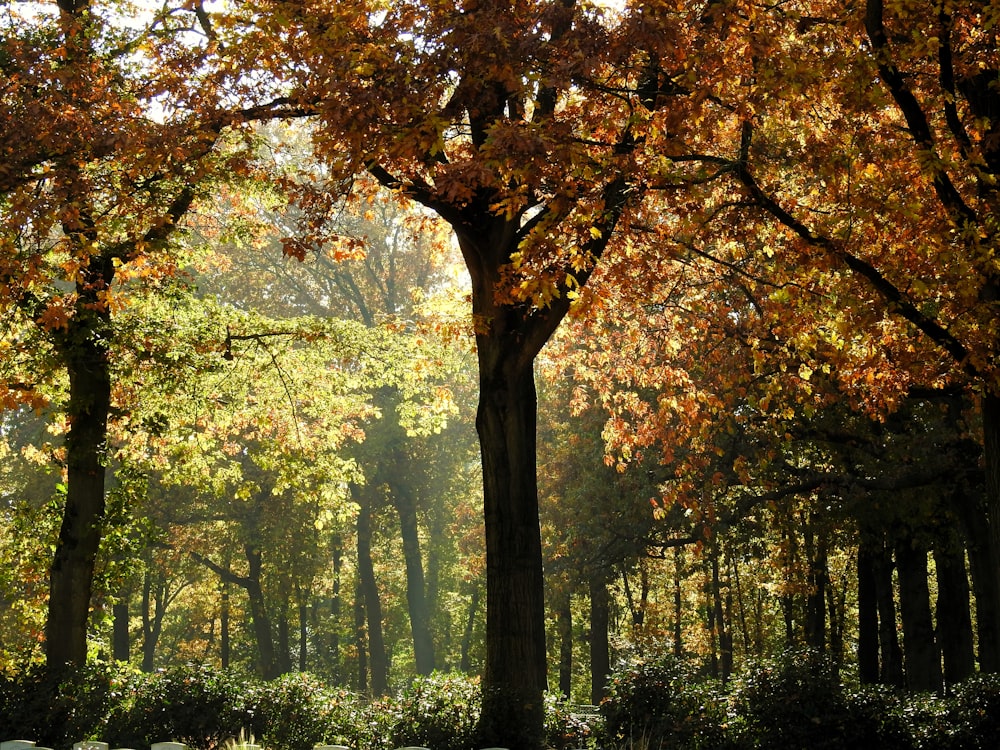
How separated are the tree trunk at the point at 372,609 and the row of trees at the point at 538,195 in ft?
78.7

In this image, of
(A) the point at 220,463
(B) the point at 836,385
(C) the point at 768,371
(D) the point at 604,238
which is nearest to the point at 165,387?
(D) the point at 604,238

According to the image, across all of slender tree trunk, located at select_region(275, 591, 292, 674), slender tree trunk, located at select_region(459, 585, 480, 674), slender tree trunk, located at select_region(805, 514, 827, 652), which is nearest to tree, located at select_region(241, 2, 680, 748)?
slender tree trunk, located at select_region(805, 514, 827, 652)

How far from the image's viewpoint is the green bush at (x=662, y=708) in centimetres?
1016

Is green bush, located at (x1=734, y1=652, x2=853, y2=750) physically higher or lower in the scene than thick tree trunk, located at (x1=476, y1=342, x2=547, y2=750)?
lower

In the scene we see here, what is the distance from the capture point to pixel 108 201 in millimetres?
13117

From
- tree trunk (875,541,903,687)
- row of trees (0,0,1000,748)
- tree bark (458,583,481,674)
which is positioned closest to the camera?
row of trees (0,0,1000,748)

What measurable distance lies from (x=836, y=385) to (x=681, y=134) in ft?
27.3

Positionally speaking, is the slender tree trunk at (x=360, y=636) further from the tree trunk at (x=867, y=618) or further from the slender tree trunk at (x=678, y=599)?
the tree trunk at (x=867, y=618)

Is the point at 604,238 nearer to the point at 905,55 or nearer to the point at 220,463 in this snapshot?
the point at 905,55

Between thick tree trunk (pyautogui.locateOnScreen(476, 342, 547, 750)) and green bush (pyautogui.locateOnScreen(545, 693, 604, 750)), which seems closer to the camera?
green bush (pyautogui.locateOnScreen(545, 693, 604, 750))

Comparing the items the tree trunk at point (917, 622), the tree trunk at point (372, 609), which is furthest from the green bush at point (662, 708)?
the tree trunk at point (372, 609)

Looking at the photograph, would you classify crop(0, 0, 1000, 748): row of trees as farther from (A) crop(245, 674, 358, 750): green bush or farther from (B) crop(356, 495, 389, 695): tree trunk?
(B) crop(356, 495, 389, 695): tree trunk

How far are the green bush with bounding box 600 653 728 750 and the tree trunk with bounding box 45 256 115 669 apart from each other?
7508mm

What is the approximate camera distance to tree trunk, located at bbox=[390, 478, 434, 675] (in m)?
40.5
